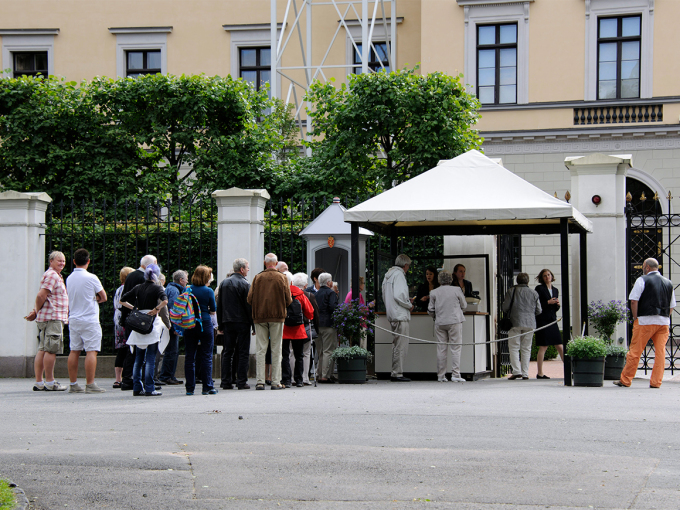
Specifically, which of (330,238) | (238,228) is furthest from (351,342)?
(238,228)

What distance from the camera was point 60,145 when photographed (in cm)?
1997

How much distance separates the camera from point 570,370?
11688mm

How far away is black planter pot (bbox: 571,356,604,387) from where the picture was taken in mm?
11469

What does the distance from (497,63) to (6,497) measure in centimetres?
2179

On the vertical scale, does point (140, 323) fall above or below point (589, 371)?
above

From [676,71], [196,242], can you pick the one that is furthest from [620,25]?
[196,242]

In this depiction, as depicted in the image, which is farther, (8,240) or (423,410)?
(8,240)

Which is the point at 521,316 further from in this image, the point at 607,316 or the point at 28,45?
the point at 28,45

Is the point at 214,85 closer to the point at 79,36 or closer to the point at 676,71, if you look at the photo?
the point at 79,36

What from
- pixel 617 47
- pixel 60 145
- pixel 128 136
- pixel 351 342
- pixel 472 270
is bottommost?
pixel 351 342

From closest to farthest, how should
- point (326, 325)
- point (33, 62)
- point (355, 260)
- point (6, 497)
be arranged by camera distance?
1. point (6, 497)
2. point (355, 260)
3. point (326, 325)
4. point (33, 62)

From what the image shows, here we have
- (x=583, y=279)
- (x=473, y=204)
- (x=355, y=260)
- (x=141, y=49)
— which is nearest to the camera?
(x=473, y=204)

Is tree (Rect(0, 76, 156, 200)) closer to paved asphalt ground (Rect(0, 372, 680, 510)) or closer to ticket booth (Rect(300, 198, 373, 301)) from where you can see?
ticket booth (Rect(300, 198, 373, 301))

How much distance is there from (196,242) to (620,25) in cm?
1495
